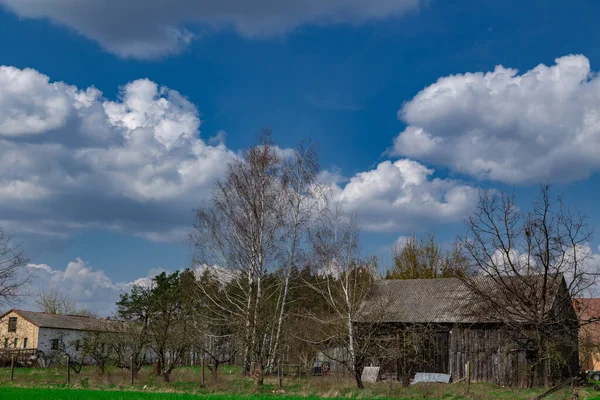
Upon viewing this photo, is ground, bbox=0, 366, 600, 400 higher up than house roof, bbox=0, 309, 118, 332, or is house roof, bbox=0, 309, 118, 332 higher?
house roof, bbox=0, 309, 118, 332

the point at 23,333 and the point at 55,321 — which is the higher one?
the point at 55,321

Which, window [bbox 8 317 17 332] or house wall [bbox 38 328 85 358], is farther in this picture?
window [bbox 8 317 17 332]

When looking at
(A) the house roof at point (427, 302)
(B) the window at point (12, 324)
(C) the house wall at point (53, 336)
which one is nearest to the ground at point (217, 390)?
(A) the house roof at point (427, 302)

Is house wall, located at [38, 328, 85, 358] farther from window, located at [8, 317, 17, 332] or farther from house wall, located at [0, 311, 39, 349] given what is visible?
window, located at [8, 317, 17, 332]

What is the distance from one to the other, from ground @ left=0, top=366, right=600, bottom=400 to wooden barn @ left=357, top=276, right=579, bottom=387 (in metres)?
2.62

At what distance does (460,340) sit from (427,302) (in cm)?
329

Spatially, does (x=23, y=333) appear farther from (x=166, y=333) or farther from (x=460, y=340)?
(x=460, y=340)

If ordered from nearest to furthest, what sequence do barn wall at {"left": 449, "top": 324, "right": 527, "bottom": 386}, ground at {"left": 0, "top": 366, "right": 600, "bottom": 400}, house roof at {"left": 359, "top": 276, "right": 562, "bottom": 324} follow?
ground at {"left": 0, "top": 366, "right": 600, "bottom": 400} < barn wall at {"left": 449, "top": 324, "right": 527, "bottom": 386} < house roof at {"left": 359, "top": 276, "right": 562, "bottom": 324}

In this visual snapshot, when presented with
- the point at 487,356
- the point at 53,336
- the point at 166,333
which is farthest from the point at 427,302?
the point at 53,336

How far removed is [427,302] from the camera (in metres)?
35.2

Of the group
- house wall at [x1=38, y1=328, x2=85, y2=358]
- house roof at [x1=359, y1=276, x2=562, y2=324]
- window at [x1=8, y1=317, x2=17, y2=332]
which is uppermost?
house roof at [x1=359, y1=276, x2=562, y2=324]

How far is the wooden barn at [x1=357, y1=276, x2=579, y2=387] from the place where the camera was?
30.7 m

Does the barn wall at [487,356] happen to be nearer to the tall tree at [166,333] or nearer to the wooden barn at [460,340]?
the wooden barn at [460,340]

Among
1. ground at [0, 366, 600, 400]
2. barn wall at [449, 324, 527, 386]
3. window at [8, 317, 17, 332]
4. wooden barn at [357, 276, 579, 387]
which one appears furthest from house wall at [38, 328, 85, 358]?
barn wall at [449, 324, 527, 386]
